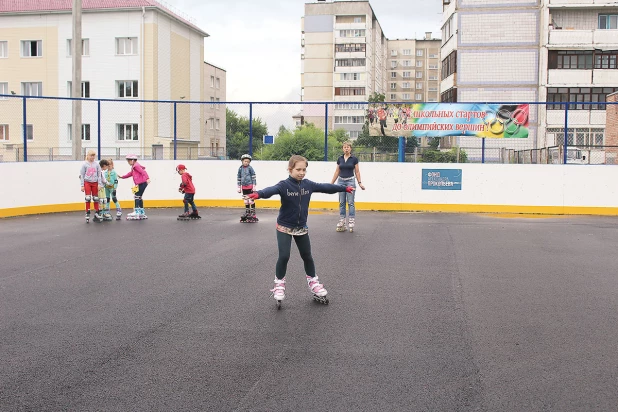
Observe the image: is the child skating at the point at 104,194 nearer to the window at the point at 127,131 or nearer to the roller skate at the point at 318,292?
the window at the point at 127,131

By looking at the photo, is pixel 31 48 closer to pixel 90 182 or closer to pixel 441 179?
pixel 90 182

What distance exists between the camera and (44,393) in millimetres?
4309

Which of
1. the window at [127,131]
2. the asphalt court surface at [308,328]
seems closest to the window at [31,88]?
the window at [127,131]

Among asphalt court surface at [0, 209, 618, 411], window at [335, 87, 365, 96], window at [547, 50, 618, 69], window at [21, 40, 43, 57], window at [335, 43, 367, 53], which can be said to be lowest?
asphalt court surface at [0, 209, 618, 411]

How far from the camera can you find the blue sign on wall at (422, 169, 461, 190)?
19.2 metres

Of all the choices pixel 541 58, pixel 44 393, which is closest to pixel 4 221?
pixel 44 393

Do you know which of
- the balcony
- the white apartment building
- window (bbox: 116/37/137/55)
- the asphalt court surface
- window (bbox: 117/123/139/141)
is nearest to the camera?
the asphalt court surface

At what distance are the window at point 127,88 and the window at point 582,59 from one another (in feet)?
99.9

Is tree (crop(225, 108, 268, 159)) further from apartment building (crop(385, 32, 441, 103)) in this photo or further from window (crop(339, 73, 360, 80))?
apartment building (crop(385, 32, 441, 103))

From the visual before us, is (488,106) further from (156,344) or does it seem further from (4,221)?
(156,344)

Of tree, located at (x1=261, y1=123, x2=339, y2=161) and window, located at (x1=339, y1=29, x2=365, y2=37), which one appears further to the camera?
window, located at (x1=339, y1=29, x2=365, y2=37)

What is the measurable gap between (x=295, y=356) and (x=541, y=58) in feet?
164

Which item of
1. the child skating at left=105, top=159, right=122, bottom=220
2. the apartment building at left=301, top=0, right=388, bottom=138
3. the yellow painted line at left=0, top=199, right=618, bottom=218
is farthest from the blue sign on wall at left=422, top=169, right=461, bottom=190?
the apartment building at left=301, top=0, right=388, bottom=138

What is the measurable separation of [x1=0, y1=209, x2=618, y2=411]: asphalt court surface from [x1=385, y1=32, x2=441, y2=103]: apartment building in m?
132
